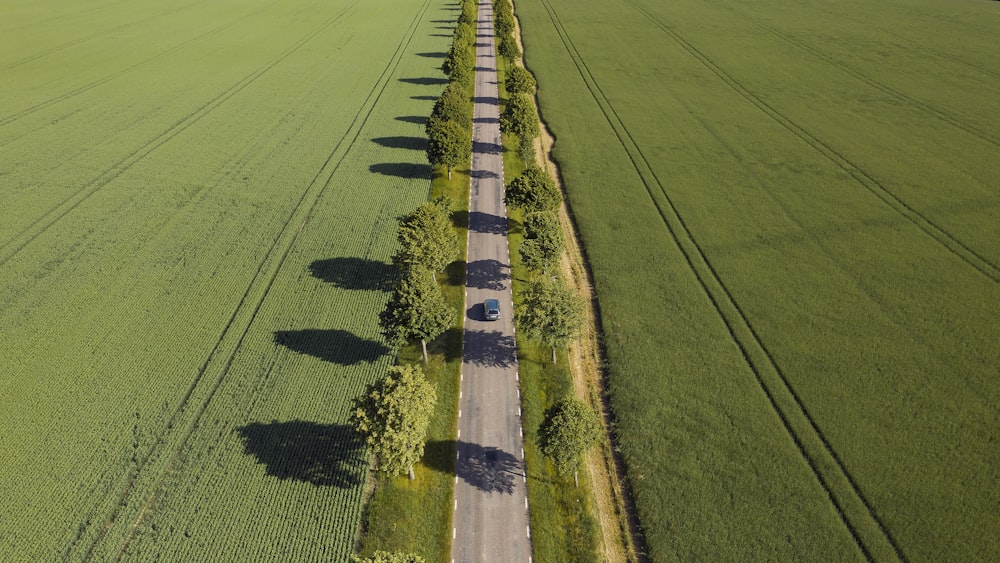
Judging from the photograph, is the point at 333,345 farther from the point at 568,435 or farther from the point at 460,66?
the point at 460,66

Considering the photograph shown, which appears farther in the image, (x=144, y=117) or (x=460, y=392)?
(x=144, y=117)

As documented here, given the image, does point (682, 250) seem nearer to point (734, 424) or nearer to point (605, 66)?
point (734, 424)

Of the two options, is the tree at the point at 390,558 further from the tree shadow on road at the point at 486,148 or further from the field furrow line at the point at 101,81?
the field furrow line at the point at 101,81

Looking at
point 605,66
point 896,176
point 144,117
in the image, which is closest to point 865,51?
point 605,66

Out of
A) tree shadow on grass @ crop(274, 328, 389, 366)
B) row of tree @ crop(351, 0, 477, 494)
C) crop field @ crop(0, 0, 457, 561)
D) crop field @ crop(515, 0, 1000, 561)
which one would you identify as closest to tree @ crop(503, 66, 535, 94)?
crop field @ crop(515, 0, 1000, 561)

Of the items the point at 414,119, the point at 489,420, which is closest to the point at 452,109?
the point at 414,119

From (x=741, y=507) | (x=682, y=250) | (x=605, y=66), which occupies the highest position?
(x=605, y=66)

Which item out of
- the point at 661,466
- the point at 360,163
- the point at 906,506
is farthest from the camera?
the point at 360,163
